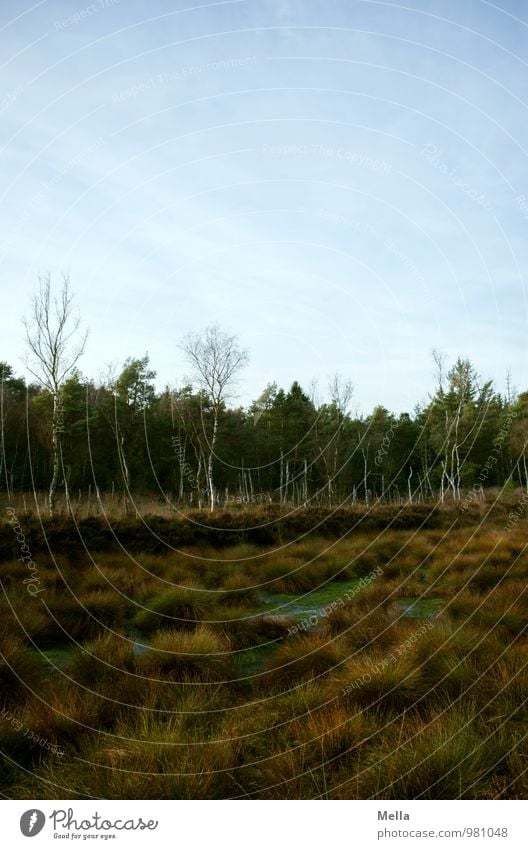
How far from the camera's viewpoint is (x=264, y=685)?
4.52 meters

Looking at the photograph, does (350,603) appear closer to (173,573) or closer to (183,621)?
(183,621)

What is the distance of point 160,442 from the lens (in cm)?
4306

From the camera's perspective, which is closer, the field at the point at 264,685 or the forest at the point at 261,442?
the field at the point at 264,685

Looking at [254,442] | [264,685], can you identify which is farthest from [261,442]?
[264,685]

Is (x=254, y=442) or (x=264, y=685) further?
(x=254, y=442)

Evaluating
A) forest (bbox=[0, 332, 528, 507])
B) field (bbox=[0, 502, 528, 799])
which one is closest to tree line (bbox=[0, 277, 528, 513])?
forest (bbox=[0, 332, 528, 507])

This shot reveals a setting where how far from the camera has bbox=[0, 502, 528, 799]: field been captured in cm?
292

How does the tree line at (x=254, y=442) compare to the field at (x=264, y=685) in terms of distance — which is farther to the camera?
the tree line at (x=254, y=442)

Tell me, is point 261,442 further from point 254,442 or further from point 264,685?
point 264,685

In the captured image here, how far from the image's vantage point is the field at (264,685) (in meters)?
2.92

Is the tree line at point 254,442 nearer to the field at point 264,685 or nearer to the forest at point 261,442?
the forest at point 261,442

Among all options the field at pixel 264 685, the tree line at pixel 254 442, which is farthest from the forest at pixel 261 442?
the field at pixel 264 685

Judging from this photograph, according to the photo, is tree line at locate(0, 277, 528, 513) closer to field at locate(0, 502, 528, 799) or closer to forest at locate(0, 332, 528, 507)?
forest at locate(0, 332, 528, 507)
